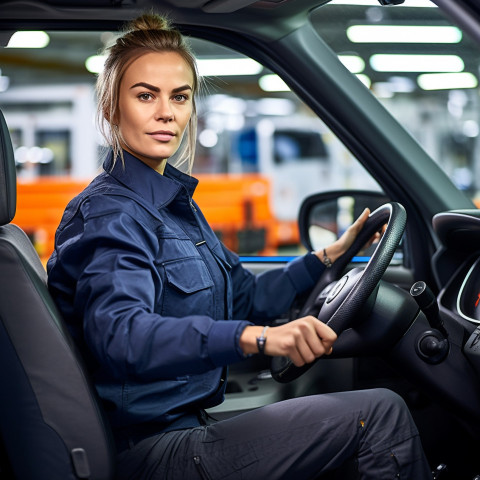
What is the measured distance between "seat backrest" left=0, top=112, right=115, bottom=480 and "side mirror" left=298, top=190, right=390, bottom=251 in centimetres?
109

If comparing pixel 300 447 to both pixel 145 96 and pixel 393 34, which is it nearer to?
pixel 145 96

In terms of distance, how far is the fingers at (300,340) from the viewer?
1.16 metres

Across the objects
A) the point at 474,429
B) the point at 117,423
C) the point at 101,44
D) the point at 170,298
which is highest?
the point at 101,44

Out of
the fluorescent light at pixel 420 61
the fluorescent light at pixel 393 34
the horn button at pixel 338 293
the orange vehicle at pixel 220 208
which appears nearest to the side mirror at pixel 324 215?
the horn button at pixel 338 293

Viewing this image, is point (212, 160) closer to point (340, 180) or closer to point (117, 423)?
point (340, 180)

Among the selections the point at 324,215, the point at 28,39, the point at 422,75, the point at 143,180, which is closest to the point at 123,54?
the point at 143,180

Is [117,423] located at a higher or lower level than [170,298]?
lower

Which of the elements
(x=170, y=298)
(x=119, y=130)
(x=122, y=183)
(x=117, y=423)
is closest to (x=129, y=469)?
(x=117, y=423)

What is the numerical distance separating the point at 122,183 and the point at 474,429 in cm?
103

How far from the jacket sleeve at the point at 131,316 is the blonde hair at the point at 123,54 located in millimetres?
255

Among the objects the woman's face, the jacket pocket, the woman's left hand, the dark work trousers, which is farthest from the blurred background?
the dark work trousers

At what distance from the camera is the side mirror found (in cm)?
228

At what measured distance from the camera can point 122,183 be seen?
1.51 meters

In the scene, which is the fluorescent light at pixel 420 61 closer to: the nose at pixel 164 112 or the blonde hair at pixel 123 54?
the blonde hair at pixel 123 54
